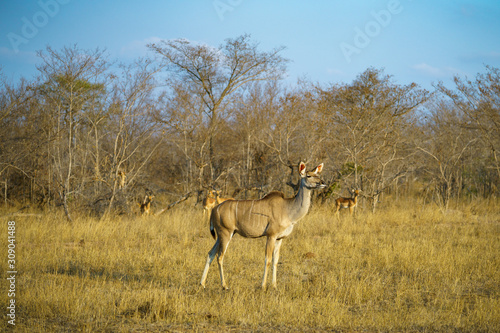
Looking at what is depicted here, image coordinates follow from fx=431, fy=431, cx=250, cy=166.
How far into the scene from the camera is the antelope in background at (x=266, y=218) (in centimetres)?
694

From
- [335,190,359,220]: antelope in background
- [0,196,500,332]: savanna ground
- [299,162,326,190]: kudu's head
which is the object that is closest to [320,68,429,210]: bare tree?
[335,190,359,220]: antelope in background

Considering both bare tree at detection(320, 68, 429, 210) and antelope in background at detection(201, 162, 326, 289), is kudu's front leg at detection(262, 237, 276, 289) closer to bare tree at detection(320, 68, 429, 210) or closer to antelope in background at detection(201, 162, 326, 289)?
antelope in background at detection(201, 162, 326, 289)

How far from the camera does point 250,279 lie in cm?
766

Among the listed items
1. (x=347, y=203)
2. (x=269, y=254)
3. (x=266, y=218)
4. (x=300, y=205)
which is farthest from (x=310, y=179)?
(x=347, y=203)

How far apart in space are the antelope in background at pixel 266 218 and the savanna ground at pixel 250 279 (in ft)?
2.21

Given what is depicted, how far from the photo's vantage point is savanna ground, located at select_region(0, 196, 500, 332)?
18.1ft

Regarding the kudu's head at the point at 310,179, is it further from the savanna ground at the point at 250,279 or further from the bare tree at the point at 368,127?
the bare tree at the point at 368,127

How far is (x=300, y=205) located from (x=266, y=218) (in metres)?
0.60

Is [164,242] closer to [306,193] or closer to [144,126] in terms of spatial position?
[306,193]

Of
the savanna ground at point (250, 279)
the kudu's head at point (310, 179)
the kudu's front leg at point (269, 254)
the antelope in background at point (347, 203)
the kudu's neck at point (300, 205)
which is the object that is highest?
the kudu's head at point (310, 179)

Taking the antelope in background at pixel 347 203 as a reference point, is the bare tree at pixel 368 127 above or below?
above

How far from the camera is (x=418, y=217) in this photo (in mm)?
15227

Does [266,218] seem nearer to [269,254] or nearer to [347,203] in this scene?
[269,254]

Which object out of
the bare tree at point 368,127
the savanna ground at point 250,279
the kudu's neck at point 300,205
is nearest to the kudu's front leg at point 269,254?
the savanna ground at point 250,279
